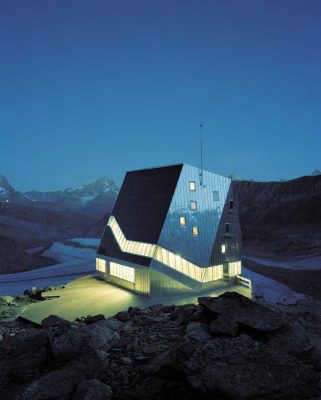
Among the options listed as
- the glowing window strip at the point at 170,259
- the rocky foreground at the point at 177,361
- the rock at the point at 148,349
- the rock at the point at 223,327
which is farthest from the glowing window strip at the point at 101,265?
the rock at the point at 223,327

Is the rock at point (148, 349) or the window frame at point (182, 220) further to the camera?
the window frame at point (182, 220)

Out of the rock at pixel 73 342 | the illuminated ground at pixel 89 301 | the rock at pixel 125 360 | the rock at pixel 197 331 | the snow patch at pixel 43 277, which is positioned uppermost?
the rock at pixel 73 342

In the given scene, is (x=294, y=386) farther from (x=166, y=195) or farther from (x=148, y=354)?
(x=166, y=195)

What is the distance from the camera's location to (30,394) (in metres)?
7.16

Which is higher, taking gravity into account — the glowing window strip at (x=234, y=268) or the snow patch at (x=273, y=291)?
the glowing window strip at (x=234, y=268)

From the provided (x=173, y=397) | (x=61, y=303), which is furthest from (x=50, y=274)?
(x=173, y=397)

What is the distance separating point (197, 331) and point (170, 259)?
13.2 meters

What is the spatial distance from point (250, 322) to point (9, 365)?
724cm

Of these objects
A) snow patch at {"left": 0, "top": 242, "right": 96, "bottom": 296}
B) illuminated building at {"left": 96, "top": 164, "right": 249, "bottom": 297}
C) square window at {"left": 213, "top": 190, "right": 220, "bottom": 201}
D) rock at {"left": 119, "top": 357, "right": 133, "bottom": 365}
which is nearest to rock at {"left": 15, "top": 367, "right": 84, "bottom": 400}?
rock at {"left": 119, "top": 357, "right": 133, "bottom": 365}

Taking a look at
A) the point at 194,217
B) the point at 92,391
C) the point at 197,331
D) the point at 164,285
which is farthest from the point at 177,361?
the point at 194,217

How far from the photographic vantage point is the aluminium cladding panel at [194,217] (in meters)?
24.5

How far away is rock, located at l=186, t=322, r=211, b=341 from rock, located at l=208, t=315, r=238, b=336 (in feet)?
0.84

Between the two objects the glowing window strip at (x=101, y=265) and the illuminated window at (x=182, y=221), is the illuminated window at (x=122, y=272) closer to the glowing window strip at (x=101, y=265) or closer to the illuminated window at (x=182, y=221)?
the glowing window strip at (x=101, y=265)

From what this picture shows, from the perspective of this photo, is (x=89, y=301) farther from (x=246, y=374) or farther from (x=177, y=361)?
(x=246, y=374)
